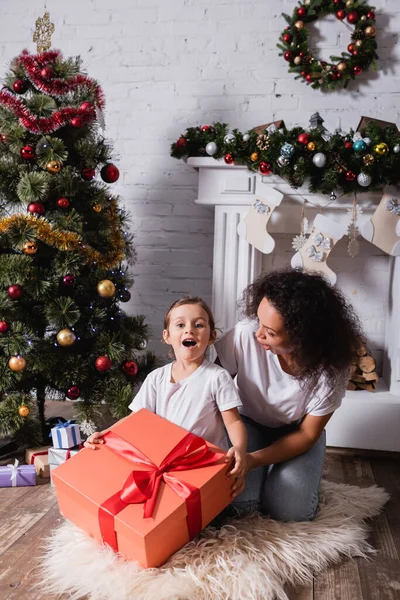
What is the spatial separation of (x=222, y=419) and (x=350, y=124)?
5.65 feet

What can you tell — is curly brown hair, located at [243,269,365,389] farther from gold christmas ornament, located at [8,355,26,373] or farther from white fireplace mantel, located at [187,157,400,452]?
gold christmas ornament, located at [8,355,26,373]

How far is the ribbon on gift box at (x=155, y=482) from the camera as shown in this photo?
140cm

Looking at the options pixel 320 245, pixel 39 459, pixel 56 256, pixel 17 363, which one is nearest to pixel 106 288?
pixel 56 256

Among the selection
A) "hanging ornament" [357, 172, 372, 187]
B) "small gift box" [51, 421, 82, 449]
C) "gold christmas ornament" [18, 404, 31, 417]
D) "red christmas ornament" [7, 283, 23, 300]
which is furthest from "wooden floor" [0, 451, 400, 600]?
"hanging ornament" [357, 172, 372, 187]

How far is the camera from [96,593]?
133 centimetres

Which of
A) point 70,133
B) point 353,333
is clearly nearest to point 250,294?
point 353,333

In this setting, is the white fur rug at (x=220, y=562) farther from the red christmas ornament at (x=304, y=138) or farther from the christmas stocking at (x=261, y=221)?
Answer: the red christmas ornament at (x=304, y=138)

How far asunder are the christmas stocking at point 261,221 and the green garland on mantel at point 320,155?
105 mm

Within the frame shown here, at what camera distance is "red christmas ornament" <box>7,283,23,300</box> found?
2.12 metres

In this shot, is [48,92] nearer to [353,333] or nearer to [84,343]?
[84,343]

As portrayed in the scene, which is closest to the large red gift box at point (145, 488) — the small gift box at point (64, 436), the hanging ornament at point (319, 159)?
the small gift box at point (64, 436)

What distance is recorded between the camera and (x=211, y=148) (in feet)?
8.18

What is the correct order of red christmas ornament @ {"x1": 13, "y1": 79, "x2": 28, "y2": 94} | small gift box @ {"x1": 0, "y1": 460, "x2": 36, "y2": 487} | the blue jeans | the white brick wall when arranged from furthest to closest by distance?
1. the white brick wall
2. red christmas ornament @ {"x1": 13, "y1": 79, "x2": 28, "y2": 94}
3. small gift box @ {"x1": 0, "y1": 460, "x2": 36, "y2": 487}
4. the blue jeans

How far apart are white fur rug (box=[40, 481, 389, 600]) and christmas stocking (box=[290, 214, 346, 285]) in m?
1.08
